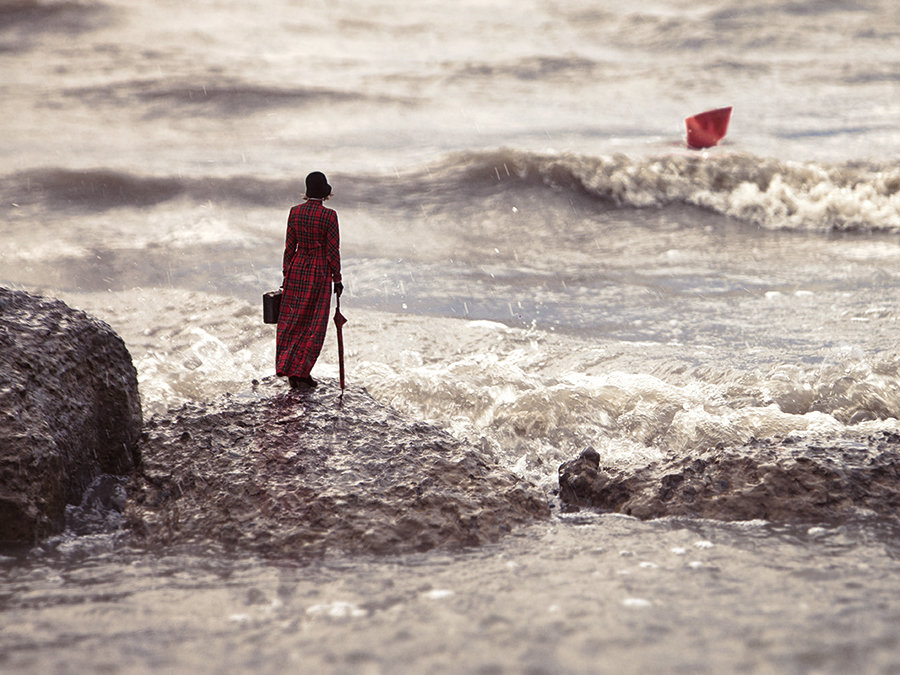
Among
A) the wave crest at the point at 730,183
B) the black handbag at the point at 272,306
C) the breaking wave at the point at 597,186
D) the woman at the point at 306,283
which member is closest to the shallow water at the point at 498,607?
the woman at the point at 306,283

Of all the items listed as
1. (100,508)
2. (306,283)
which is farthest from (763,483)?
(100,508)

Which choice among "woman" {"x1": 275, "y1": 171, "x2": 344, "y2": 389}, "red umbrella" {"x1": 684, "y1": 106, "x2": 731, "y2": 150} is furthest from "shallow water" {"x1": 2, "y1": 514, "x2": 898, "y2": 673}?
"red umbrella" {"x1": 684, "y1": 106, "x2": 731, "y2": 150}

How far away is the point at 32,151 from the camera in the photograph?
1391cm

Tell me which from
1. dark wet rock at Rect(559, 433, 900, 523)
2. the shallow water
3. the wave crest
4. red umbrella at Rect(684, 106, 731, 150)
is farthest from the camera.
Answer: red umbrella at Rect(684, 106, 731, 150)

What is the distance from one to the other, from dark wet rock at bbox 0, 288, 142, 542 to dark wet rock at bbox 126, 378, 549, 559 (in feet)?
0.91

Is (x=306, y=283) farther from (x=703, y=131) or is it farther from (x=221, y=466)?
(x=703, y=131)

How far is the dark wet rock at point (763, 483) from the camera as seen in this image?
3.66m

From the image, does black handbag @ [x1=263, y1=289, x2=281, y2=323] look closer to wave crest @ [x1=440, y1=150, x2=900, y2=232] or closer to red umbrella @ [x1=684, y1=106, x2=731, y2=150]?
wave crest @ [x1=440, y1=150, x2=900, y2=232]

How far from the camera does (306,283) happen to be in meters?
4.64

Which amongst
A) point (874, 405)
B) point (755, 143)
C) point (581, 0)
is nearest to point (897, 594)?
point (874, 405)

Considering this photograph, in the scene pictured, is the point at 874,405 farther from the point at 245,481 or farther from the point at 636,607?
the point at 245,481

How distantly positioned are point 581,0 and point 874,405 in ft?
65.1

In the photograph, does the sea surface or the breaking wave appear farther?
the breaking wave

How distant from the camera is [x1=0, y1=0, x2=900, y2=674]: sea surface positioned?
108 inches
